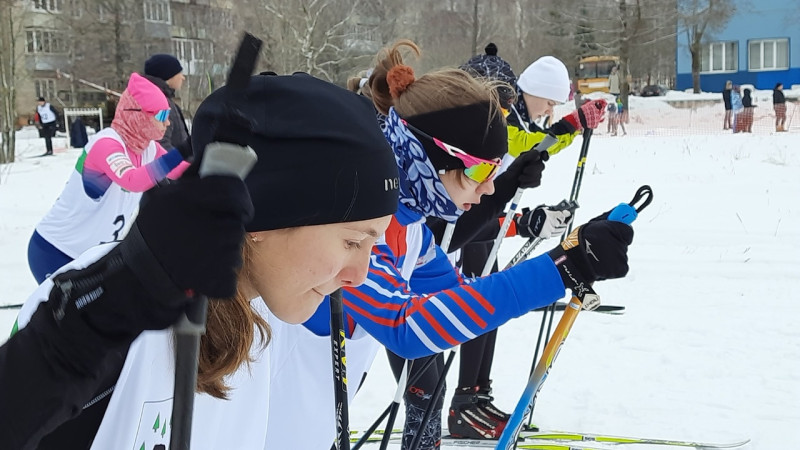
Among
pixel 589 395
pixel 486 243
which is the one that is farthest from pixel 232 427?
pixel 589 395

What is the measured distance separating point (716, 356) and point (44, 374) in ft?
15.2

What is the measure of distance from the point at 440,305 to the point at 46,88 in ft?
147

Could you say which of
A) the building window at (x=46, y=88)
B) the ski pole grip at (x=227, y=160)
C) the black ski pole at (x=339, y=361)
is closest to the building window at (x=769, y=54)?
the building window at (x=46, y=88)

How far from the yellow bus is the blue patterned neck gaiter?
123 feet

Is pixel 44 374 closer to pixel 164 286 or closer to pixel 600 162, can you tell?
pixel 164 286

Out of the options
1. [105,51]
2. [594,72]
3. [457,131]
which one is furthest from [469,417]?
[594,72]

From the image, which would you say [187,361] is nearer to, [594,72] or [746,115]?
[746,115]

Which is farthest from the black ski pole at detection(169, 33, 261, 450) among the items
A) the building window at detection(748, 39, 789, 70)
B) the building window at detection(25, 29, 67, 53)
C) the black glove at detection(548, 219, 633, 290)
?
the building window at detection(748, 39, 789, 70)

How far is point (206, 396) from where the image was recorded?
1.28 m

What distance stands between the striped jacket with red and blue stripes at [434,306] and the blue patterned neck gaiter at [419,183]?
0.37 m

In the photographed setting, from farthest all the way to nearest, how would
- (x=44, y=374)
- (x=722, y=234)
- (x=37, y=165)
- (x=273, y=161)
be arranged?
1. (x=37, y=165)
2. (x=722, y=234)
3. (x=273, y=161)
4. (x=44, y=374)

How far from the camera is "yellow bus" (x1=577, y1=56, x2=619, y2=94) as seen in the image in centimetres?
3875

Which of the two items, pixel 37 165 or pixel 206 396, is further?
pixel 37 165

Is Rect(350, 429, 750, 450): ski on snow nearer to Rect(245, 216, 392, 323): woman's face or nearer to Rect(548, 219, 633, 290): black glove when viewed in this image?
Rect(548, 219, 633, 290): black glove
